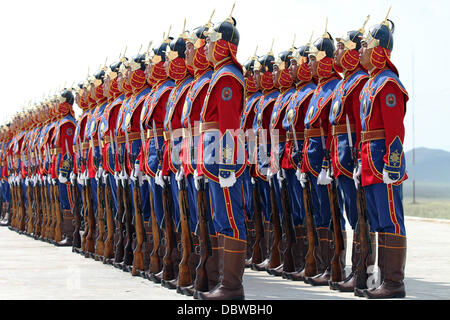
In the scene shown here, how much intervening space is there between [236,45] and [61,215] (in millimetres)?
8430

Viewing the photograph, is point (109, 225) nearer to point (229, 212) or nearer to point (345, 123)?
point (229, 212)

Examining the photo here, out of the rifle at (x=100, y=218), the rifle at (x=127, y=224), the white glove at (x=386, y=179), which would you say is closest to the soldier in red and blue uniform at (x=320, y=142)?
the white glove at (x=386, y=179)

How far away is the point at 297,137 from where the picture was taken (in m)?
10.2

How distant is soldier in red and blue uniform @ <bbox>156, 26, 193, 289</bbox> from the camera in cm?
919

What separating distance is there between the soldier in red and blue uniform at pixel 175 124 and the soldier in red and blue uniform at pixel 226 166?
0.83 metres

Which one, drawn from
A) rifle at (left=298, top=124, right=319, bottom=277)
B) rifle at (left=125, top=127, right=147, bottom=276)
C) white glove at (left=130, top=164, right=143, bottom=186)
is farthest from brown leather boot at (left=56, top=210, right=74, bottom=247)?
rifle at (left=298, top=124, right=319, bottom=277)

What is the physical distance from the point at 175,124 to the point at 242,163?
1436 millimetres

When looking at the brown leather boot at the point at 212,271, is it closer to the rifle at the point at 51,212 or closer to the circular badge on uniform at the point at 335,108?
the circular badge on uniform at the point at 335,108

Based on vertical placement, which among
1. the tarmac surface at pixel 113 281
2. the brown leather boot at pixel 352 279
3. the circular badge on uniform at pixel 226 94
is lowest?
the tarmac surface at pixel 113 281

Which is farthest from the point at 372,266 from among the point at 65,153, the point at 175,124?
the point at 65,153

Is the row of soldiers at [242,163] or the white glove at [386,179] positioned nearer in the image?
the white glove at [386,179]

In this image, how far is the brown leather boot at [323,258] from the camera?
31.7 feet

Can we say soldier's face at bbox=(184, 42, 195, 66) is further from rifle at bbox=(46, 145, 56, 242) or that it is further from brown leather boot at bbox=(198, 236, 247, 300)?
rifle at bbox=(46, 145, 56, 242)

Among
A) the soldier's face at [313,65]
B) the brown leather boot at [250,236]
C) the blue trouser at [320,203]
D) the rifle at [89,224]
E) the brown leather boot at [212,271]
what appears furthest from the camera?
the rifle at [89,224]
